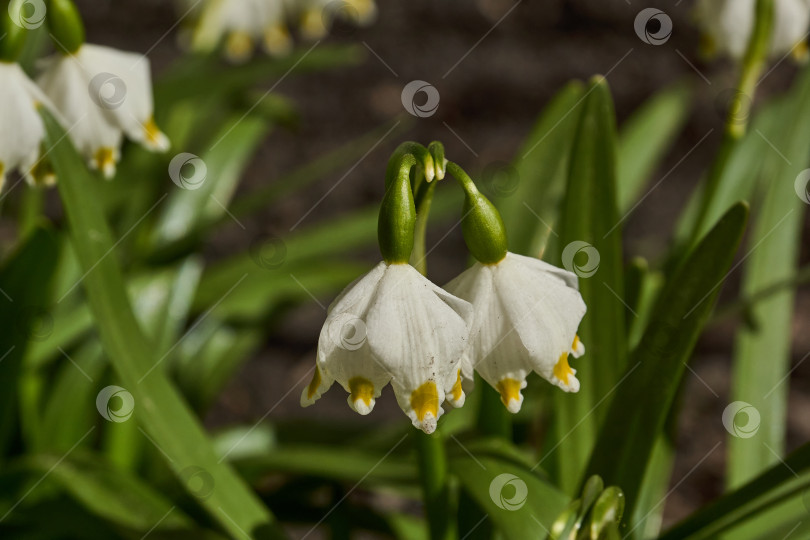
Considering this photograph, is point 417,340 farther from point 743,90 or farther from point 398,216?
point 743,90

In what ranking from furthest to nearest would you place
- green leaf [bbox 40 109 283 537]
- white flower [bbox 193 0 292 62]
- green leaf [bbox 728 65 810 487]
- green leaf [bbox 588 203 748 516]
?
white flower [bbox 193 0 292 62]
green leaf [bbox 728 65 810 487]
green leaf [bbox 40 109 283 537]
green leaf [bbox 588 203 748 516]

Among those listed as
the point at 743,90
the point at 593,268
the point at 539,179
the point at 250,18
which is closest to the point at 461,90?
the point at 250,18

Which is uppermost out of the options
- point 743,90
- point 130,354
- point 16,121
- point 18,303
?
point 743,90

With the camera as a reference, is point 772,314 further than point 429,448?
Yes

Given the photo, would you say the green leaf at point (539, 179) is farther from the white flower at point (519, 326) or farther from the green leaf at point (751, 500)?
the white flower at point (519, 326)

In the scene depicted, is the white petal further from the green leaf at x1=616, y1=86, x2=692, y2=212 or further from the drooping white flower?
the green leaf at x1=616, y1=86, x2=692, y2=212

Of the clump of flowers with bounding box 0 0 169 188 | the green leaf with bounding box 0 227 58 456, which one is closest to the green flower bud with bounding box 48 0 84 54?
the clump of flowers with bounding box 0 0 169 188
